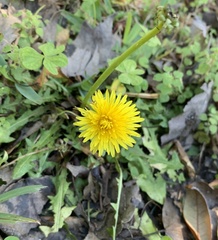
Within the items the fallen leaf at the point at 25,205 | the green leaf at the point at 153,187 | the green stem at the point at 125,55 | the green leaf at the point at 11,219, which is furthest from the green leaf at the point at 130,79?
the green leaf at the point at 11,219

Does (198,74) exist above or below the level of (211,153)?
above

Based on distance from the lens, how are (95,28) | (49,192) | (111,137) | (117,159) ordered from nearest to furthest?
1. (111,137)
2. (49,192)
3. (117,159)
4. (95,28)

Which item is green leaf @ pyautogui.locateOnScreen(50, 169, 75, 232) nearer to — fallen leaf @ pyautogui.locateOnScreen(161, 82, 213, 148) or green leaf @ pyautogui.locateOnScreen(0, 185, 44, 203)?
green leaf @ pyautogui.locateOnScreen(0, 185, 44, 203)

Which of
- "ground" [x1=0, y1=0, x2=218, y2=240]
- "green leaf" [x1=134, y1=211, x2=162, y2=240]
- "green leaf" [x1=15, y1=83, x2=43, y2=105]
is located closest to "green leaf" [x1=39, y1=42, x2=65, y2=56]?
"ground" [x1=0, y1=0, x2=218, y2=240]

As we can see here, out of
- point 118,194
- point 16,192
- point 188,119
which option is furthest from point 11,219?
point 188,119

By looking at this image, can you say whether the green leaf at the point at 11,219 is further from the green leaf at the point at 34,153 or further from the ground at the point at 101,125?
the green leaf at the point at 34,153

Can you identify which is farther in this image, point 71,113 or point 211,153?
point 211,153

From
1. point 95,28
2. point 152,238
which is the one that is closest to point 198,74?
point 95,28

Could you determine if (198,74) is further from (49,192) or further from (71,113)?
(49,192)
